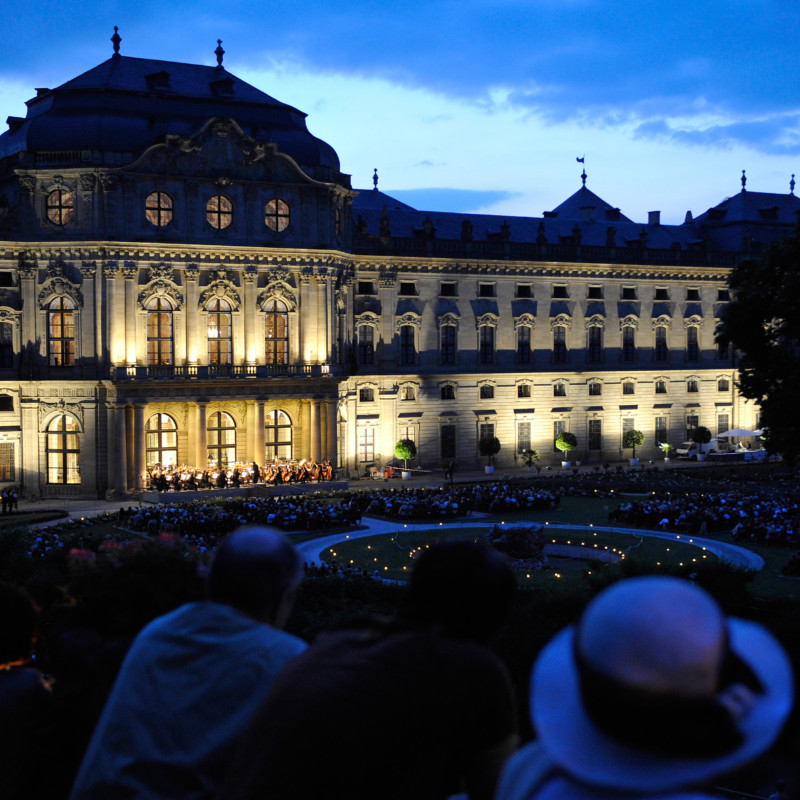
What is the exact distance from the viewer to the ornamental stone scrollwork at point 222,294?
56188mm

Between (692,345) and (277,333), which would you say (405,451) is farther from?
(692,345)

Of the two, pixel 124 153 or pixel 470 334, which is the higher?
pixel 124 153

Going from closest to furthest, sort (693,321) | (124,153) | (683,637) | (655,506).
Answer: (683,637)
(655,506)
(124,153)
(693,321)

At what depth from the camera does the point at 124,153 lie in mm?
54062

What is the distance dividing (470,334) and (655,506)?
26.7 meters

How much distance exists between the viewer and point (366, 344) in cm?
6384

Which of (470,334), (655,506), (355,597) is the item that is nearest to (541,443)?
(470,334)

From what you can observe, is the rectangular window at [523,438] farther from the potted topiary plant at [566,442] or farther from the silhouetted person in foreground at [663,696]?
the silhouetted person in foreground at [663,696]

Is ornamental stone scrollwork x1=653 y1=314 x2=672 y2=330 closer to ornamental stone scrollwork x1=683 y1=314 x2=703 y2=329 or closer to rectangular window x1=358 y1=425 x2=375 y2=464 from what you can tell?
ornamental stone scrollwork x1=683 y1=314 x2=703 y2=329

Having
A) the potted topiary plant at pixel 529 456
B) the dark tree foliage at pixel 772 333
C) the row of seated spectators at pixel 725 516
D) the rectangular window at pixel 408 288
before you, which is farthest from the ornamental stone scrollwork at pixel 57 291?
the dark tree foliage at pixel 772 333

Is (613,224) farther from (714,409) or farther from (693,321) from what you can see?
(714,409)

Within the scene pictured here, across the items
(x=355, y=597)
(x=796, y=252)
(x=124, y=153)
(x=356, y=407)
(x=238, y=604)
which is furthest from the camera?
(x=356, y=407)

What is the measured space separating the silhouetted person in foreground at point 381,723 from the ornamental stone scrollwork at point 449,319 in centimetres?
6193

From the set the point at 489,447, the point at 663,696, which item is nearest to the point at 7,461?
the point at 489,447
